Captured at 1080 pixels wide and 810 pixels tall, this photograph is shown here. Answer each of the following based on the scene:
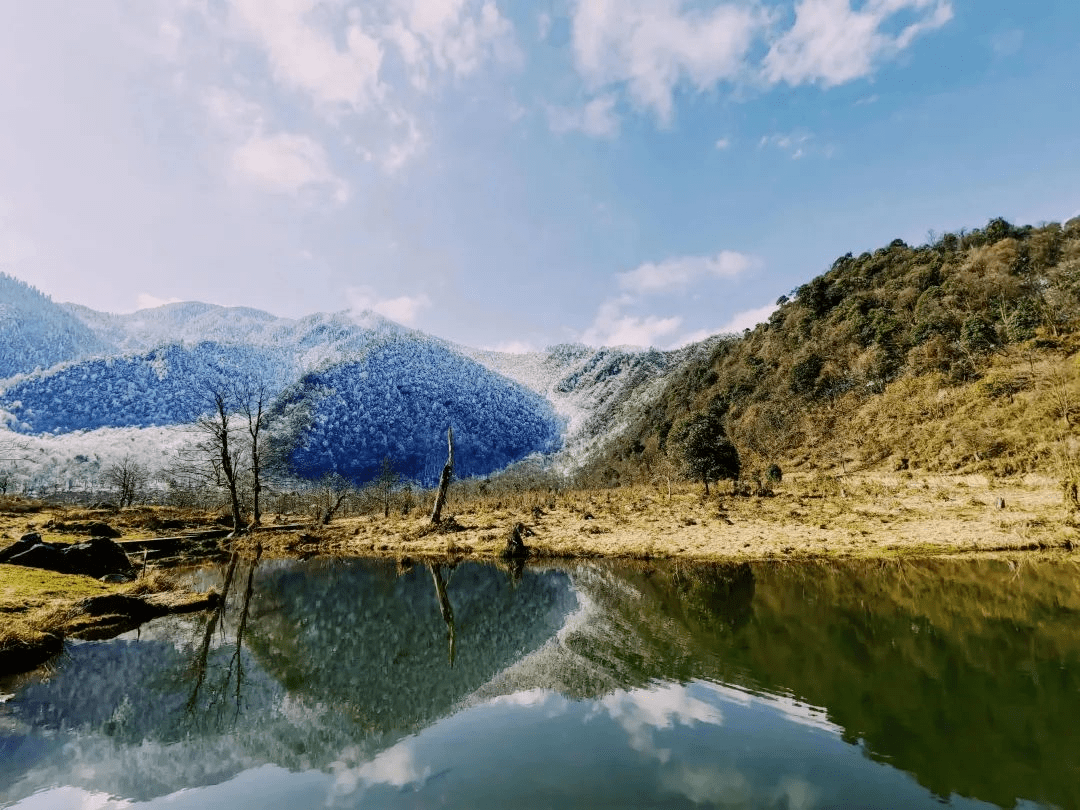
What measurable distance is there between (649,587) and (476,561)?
11638mm

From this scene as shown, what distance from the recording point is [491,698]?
9.23 m

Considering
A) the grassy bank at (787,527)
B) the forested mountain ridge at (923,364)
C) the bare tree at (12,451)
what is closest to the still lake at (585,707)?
the grassy bank at (787,527)

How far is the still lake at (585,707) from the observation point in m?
5.95

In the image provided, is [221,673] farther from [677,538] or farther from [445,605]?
[677,538]

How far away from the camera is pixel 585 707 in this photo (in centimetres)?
843

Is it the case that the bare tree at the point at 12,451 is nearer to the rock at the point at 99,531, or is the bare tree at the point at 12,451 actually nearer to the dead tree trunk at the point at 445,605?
the rock at the point at 99,531

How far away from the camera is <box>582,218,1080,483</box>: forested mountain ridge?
149 feet

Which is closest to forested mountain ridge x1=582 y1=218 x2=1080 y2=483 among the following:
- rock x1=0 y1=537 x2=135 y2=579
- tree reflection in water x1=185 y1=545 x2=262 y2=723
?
tree reflection in water x1=185 y1=545 x2=262 y2=723

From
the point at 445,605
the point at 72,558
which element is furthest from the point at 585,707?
the point at 72,558

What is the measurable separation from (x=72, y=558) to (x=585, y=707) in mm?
22920

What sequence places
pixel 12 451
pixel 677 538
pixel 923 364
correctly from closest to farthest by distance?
pixel 677 538, pixel 923 364, pixel 12 451

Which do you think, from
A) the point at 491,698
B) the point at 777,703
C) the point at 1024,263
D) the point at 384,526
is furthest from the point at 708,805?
the point at 1024,263

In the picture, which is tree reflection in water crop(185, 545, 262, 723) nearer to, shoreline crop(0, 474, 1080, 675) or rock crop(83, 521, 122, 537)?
shoreline crop(0, 474, 1080, 675)

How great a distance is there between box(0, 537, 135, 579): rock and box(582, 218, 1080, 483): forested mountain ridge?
172ft
